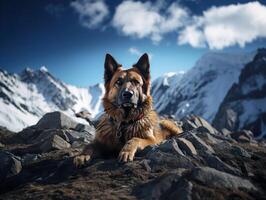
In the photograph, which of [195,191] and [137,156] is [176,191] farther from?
[137,156]

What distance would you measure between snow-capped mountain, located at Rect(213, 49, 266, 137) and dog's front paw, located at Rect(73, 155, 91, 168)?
11288 centimetres

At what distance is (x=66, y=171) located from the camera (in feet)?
28.8

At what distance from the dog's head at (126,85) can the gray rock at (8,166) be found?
10.1 ft

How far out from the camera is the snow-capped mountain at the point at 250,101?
134 m

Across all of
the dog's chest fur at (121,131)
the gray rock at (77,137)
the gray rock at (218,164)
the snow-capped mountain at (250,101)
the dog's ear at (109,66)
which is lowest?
the gray rock at (218,164)

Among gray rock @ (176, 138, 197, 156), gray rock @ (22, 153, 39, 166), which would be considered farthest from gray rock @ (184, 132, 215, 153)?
gray rock @ (22, 153, 39, 166)

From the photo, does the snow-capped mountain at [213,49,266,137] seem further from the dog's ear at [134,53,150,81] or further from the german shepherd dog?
the german shepherd dog

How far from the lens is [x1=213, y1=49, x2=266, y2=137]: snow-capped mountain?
13400cm

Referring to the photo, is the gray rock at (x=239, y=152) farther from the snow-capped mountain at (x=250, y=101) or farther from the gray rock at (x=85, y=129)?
the snow-capped mountain at (x=250, y=101)

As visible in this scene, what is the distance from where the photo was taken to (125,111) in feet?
32.9

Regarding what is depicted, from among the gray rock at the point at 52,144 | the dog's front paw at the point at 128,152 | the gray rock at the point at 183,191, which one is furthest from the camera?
the gray rock at the point at 52,144

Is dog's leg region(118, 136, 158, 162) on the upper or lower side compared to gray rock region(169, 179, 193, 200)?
upper

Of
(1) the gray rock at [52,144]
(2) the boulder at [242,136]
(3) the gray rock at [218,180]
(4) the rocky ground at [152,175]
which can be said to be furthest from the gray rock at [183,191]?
(2) the boulder at [242,136]

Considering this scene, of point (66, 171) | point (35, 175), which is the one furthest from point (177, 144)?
point (35, 175)
